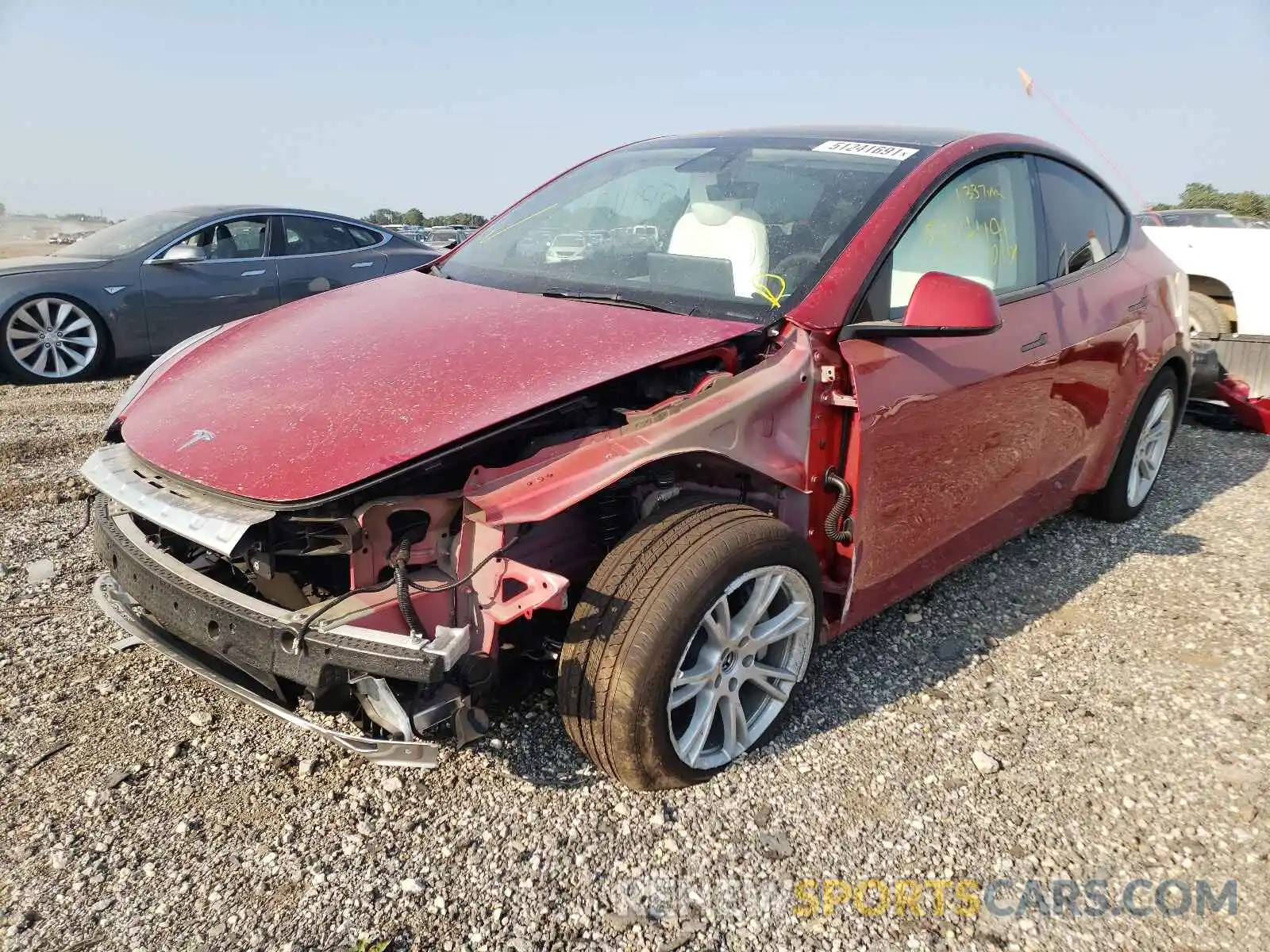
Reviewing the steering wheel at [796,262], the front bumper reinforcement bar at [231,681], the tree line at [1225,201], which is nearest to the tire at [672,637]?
the front bumper reinforcement bar at [231,681]

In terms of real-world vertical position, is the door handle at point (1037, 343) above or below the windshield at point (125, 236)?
below

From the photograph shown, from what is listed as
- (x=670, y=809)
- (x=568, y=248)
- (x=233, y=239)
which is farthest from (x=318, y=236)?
(x=670, y=809)

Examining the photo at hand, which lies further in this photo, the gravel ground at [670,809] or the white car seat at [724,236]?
the white car seat at [724,236]

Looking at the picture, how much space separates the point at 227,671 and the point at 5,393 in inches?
221

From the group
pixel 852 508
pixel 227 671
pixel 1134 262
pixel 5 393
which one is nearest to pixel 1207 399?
pixel 1134 262

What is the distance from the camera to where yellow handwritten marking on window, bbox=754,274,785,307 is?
2494 mm

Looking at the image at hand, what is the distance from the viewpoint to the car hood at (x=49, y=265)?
667cm

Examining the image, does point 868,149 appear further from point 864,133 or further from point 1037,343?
point 1037,343

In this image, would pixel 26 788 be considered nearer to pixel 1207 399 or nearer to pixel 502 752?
pixel 502 752

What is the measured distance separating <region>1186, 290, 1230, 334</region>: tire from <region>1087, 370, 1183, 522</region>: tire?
2100 mm

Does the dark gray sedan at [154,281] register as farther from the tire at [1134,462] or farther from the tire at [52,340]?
the tire at [1134,462]

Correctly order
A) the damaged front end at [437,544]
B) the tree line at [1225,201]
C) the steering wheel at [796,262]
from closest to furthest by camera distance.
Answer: the damaged front end at [437,544] < the steering wheel at [796,262] < the tree line at [1225,201]

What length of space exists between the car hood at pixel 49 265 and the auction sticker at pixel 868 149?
240 inches

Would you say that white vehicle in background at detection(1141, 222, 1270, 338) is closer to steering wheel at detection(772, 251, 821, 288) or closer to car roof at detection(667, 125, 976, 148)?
car roof at detection(667, 125, 976, 148)
